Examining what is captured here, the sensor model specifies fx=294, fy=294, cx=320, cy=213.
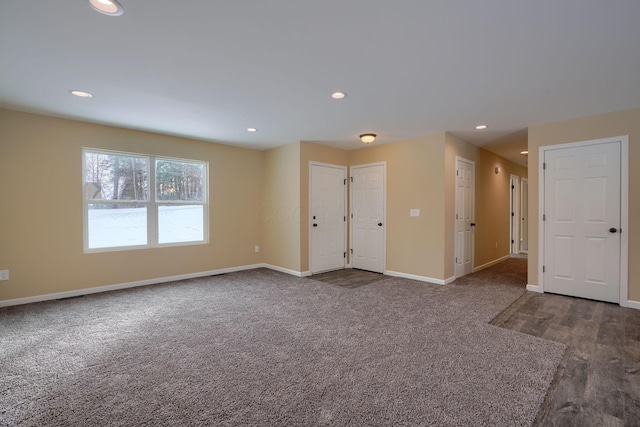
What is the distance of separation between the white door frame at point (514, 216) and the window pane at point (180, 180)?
7.09 m

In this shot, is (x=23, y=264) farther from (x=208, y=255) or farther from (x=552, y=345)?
(x=552, y=345)

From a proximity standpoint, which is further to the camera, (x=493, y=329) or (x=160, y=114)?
(x=160, y=114)

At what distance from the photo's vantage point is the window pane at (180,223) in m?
4.90

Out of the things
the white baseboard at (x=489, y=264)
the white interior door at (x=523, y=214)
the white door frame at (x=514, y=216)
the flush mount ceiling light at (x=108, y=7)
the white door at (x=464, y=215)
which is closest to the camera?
the flush mount ceiling light at (x=108, y=7)

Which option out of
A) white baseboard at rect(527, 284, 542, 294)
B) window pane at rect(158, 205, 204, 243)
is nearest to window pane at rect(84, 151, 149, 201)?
window pane at rect(158, 205, 204, 243)

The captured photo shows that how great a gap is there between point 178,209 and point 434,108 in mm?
4280

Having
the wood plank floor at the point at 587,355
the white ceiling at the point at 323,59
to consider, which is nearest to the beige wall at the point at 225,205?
the white ceiling at the point at 323,59

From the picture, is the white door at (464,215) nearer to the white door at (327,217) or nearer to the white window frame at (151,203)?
the white door at (327,217)

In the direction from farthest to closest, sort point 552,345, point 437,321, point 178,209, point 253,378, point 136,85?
point 178,209
point 437,321
point 136,85
point 552,345
point 253,378

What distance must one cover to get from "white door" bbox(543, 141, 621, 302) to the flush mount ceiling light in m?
4.98

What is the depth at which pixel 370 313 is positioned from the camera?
3385 mm

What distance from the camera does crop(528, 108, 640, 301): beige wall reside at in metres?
3.51

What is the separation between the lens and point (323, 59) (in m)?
2.39

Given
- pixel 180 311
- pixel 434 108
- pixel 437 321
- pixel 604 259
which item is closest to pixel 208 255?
pixel 180 311
